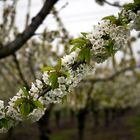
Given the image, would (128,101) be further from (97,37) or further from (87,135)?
(97,37)

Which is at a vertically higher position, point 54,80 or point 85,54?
point 85,54

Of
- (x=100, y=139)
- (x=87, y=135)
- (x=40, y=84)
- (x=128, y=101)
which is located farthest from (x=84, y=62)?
(x=128, y=101)

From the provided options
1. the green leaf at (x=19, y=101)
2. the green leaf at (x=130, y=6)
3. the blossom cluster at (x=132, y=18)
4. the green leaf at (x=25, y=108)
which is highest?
the green leaf at (x=130, y=6)

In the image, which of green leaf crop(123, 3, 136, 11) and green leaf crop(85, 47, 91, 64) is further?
green leaf crop(123, 3, 136, 11)

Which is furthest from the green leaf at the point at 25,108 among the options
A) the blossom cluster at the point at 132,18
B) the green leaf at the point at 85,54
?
the blossom cluster at the point at 132,18

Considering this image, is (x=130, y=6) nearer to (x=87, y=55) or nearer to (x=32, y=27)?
(x=87, y=55)

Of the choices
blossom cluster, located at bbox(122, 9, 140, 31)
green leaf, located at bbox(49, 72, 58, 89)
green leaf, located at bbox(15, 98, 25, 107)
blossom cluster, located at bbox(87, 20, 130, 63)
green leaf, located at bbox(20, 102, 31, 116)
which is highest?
blossom cluster, located at bbox(122, 9, 140, 31)

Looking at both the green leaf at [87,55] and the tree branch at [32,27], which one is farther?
the tree branch at [32,27]

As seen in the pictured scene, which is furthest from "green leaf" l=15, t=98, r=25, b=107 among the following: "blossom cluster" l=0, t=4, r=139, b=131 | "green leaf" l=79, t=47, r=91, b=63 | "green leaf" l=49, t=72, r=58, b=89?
"green leaf" l=79, t=47, r=91, b=63

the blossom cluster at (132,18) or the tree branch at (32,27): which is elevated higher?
the tree branch at (32,27)

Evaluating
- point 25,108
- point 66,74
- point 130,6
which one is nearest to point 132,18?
point 130,6

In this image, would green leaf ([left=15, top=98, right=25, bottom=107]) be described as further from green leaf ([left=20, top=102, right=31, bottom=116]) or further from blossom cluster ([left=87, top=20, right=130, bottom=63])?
blossom cluster ([left=87, top=20, right=130, bottom=63])

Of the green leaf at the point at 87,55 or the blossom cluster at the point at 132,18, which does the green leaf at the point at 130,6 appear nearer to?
the blossom cluster at the point at 132,18

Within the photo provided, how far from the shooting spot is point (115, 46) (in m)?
2.75
